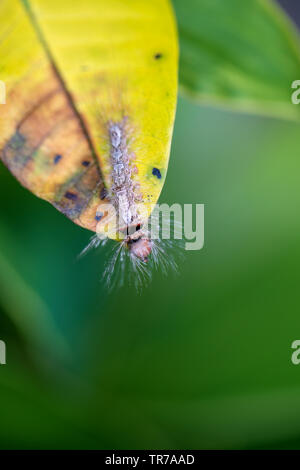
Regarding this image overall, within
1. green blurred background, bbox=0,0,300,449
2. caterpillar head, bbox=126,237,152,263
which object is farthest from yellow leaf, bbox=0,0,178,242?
green blurred background, bbox=0,0,300,449

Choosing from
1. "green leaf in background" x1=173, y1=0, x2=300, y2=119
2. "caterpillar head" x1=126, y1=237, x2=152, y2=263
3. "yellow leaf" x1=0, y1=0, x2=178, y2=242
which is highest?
"green leaf in background" x1=173, y1=0, x2=300, y2=119

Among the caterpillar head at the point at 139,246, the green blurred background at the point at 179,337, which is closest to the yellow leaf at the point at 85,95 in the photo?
the caterpillar head at the point at 139,246

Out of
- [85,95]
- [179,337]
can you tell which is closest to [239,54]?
[85,95]

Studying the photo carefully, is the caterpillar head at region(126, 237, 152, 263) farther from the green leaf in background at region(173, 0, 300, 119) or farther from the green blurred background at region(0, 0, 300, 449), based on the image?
the green blurred background at region(0, 0, 300, 449)

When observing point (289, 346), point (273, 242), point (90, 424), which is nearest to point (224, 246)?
point (273, 242)

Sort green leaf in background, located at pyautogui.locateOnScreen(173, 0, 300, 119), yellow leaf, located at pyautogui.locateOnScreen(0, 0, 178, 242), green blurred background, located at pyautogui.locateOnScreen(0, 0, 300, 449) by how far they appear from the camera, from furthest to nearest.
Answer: green blurred background, located at pyautogui.locateOnScreen(0, 0, 300, 449) → green leaf in background, located at pyautogui.locateOnScreen(173, 0, 300, 119) → yellow leaf, located at pyautogui.locateOnScreen(0, 0, 178, 242)

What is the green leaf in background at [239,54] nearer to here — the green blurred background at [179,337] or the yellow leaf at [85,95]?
the yellow leaf at [85,95]
